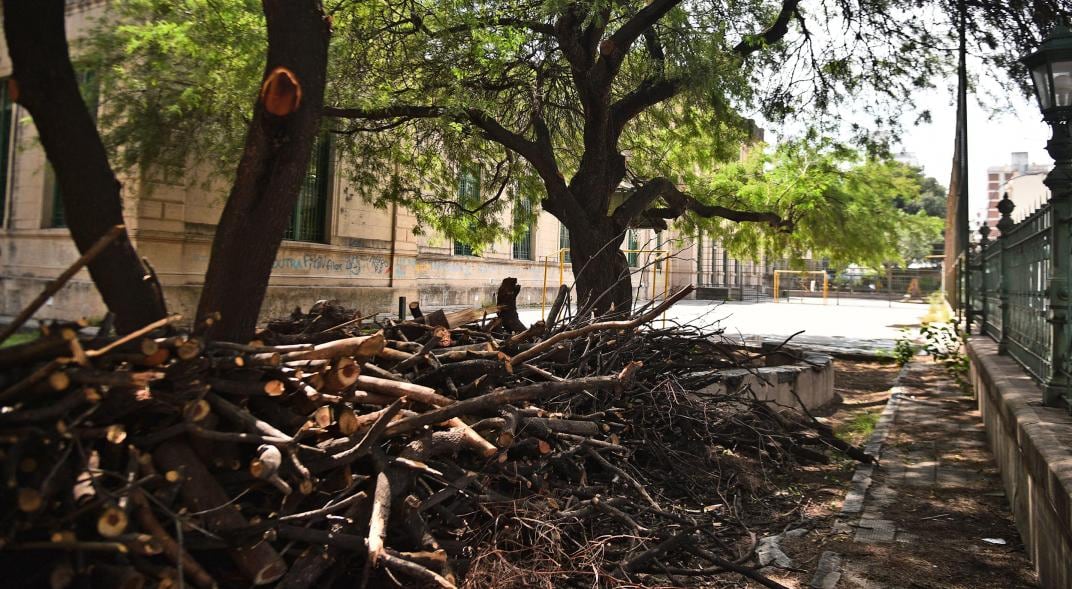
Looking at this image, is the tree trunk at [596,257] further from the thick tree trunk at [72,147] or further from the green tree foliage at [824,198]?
the thick tree trunk at [72,147]

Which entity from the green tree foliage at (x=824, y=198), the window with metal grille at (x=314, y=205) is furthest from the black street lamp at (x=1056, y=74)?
the window with metal grille at (x=314, y=205)

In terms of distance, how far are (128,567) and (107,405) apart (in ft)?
1.88

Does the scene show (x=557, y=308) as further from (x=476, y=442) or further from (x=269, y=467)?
(x=269, y=467)

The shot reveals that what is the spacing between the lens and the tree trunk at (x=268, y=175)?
3697 mm

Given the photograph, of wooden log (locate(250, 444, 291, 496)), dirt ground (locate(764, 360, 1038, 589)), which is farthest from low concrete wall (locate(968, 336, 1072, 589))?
wooden log (locate(250, 444, 291, 496))

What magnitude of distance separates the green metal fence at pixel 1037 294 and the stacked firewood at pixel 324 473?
2.27 metres

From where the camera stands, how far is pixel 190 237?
14.0 meters

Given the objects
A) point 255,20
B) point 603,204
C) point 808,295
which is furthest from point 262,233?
point 808,295

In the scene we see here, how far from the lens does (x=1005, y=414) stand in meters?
5.20

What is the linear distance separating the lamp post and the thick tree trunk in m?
5.30

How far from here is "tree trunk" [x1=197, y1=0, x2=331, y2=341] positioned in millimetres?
3697

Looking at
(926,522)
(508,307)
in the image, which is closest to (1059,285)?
(926,522)

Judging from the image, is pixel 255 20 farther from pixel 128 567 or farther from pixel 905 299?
pixel 905 299

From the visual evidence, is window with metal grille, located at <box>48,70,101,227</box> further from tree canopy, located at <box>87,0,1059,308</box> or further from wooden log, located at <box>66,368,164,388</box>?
wooden log, located at <box>66,368,164,388</box>
